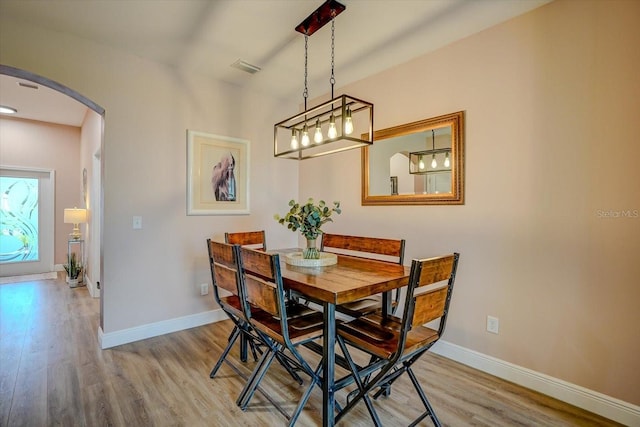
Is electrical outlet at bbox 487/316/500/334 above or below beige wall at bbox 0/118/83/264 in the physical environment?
below

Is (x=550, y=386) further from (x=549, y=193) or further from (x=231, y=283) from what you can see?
(x=231, y=283)

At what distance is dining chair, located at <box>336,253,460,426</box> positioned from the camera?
1.42 meters

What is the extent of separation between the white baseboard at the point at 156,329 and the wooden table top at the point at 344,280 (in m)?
1.61

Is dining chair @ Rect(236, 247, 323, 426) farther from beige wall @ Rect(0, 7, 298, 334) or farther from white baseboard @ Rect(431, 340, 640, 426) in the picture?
beige wall @ Rect(0, 7, 298, 334)

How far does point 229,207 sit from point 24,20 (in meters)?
2.12

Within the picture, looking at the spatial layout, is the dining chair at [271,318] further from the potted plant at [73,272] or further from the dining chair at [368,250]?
the potted plant at [73,272]

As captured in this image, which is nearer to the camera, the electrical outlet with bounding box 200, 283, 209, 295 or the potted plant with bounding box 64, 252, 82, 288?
the electrical outlet with bounding box 200, 283, 209, 295

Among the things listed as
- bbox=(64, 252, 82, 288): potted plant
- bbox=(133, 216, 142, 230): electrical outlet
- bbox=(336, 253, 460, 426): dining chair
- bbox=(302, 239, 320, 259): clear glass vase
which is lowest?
bbox=(64, 252, 82, 288): potted plant

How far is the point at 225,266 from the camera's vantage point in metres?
2.01

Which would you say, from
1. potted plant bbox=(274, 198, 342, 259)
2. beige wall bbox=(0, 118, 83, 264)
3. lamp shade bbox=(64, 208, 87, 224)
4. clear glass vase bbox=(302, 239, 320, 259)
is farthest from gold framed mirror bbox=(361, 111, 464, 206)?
beige wall bbox=(0, 118, 83, 264)

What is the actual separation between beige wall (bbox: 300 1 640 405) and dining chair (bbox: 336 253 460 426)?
2.94 feet

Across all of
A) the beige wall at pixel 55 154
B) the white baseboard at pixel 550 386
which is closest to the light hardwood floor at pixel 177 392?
the white baseboard at pixel 550 386

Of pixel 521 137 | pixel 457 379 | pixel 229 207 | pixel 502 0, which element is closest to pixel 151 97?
pixel 229 207

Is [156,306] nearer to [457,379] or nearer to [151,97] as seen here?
[151,97]
